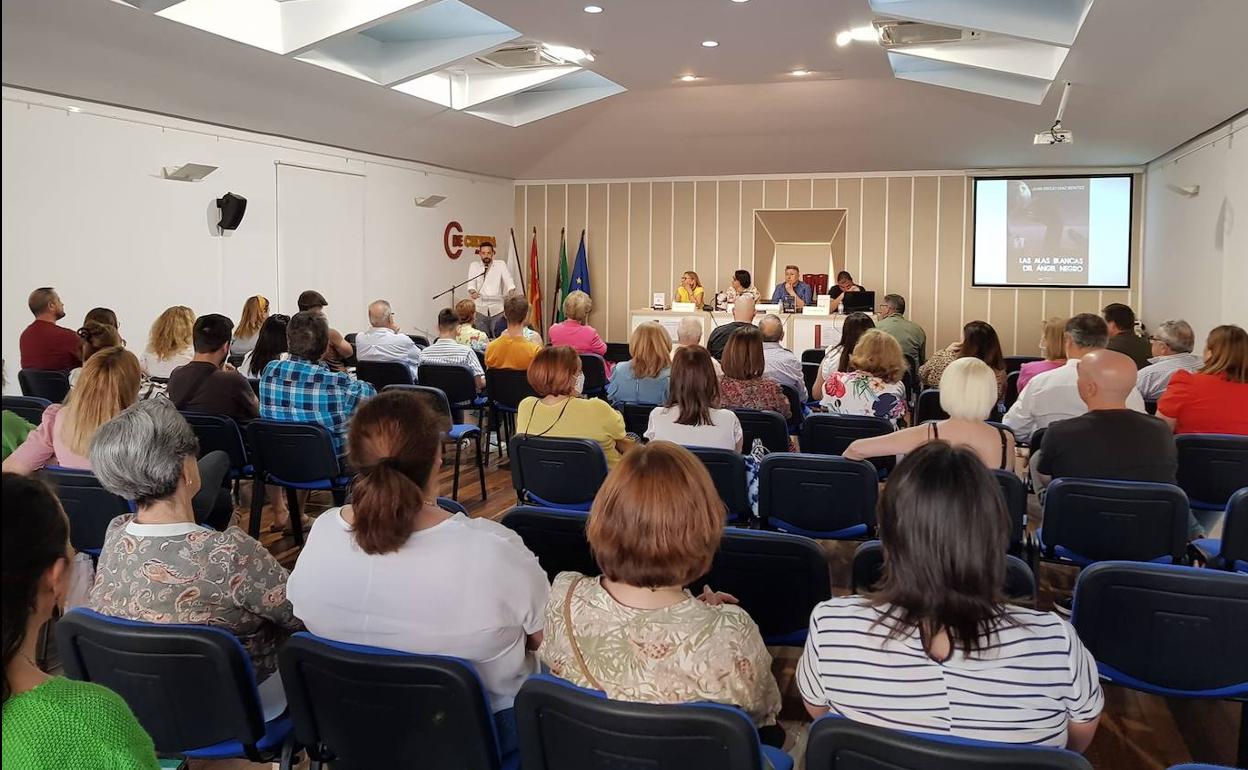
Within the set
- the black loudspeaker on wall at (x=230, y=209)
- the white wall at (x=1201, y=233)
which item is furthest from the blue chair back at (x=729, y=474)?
the black loudspeaker on wall at (x=230, y=209)

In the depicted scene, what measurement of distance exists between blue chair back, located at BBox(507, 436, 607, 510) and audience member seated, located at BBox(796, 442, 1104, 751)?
2.53m

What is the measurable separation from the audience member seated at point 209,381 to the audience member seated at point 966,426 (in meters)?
3.26

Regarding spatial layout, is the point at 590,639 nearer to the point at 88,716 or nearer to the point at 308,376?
→ the point at 88,716

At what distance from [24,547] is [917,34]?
9.27 meters

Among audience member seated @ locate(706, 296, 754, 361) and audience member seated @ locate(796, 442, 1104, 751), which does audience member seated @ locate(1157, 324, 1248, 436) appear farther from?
audience member seated @ locate(796, 442, 1104, 751)

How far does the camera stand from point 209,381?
512 centimetres

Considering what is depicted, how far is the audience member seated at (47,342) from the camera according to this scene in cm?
673

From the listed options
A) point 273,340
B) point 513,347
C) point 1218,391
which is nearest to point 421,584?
point 273,340

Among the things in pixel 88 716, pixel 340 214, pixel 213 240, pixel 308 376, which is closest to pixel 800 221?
pixel 340 214

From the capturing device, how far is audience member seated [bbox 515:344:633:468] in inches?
179

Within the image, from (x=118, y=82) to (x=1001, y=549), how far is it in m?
8.23

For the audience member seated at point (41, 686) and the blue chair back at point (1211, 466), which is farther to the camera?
the blue chair back at point (1211, 466)

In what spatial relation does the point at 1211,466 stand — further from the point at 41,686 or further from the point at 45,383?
the point at 45,383

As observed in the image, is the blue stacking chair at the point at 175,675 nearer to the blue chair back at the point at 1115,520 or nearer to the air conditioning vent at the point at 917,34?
the blue chair back at the point at 1115,520
